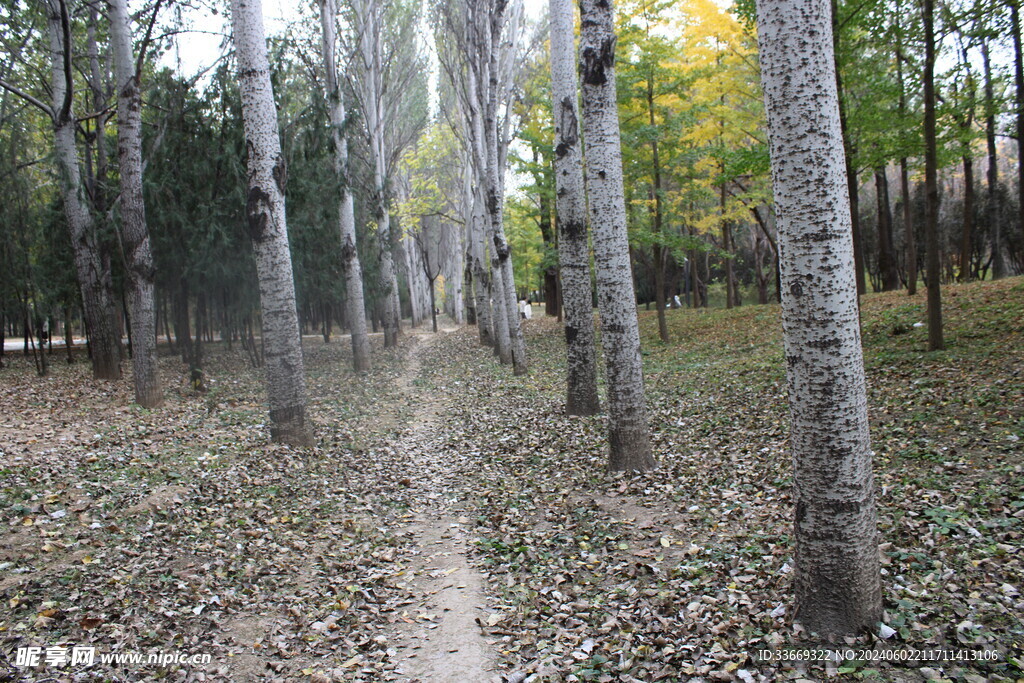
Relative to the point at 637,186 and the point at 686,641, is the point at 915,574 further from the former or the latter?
the point at 637,186

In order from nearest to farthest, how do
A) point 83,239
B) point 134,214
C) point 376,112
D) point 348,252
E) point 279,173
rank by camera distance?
point 279,173, point 134,214, point 83,239, point 348,252, point 376,112

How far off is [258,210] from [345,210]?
34.2 feet

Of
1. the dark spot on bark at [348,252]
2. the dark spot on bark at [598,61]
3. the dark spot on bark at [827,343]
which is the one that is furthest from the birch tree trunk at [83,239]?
the dark spot on bark at [827,343]

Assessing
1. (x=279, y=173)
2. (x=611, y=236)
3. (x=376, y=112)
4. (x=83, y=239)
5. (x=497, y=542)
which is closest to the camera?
(x=497, y=542)

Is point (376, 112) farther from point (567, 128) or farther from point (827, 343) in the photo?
point (827, 343)

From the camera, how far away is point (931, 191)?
31.4 feet

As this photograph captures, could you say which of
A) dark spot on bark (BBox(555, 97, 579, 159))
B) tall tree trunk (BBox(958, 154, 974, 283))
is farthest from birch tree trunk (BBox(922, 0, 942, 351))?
tall tree trunk (BBox(958, 154, 974, 283))

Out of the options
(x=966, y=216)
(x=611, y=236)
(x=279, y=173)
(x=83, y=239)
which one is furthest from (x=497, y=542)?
(x=966, y=216)

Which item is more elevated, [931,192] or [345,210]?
[345,210]

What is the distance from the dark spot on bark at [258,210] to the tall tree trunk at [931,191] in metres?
9.76

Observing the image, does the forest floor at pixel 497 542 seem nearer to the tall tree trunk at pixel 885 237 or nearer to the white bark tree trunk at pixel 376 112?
the tall tree trunk at pixel 885 237

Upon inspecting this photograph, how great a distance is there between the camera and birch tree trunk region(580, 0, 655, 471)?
6.31 m

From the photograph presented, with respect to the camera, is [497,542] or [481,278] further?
[481,278]

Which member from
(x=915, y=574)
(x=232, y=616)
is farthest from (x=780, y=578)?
(x=232, y=616)
